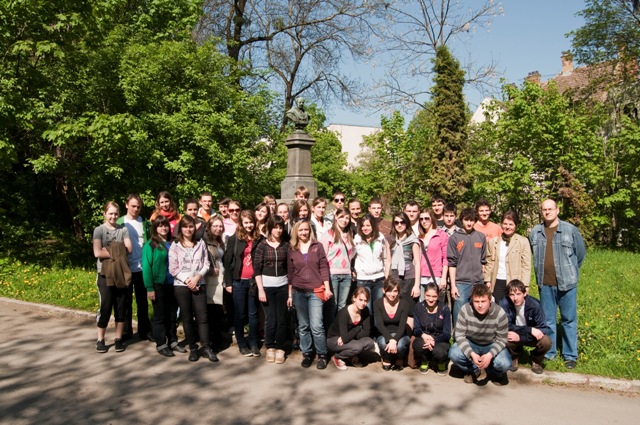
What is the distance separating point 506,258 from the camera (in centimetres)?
633

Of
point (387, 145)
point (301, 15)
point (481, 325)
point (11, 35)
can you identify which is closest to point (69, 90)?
point (11, 35)

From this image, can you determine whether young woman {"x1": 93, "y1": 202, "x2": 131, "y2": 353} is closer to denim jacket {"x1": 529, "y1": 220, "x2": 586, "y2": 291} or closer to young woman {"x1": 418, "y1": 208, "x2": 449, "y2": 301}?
young woman {"x1": 418, "y1": 208, "x2": 449, "y2": 301}

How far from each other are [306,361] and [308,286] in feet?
2.85

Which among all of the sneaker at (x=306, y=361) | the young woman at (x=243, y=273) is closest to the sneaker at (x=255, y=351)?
the young woman at (x=243, y=273)

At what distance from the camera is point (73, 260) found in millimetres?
12945

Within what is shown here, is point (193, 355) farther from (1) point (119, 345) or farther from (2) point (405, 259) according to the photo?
(2) point (405, 259)

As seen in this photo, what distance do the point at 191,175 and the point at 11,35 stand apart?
16.0 feet

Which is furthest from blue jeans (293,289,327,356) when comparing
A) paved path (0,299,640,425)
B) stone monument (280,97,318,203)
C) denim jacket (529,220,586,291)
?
stone monument (280,97,318,203)

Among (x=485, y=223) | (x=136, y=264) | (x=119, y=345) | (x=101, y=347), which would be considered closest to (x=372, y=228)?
(x=485, y=223)

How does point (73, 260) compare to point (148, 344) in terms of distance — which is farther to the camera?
point (73, 260)

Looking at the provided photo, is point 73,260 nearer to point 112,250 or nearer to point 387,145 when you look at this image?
point 112,250

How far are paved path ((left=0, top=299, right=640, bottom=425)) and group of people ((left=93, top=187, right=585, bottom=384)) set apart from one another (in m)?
0.29

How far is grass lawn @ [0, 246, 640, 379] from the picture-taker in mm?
5867

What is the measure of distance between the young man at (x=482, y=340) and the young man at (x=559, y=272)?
935 mm
